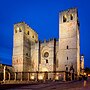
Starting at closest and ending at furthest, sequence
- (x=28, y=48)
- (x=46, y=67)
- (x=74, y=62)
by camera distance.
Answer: (x=74, y=62)
(x=46, y=67)
(x=28, y=48)

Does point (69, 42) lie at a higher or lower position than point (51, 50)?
higher

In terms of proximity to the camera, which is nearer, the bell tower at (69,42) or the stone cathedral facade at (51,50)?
the bell tower at (69,42)

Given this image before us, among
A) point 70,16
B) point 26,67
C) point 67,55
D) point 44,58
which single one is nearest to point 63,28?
point 70,16

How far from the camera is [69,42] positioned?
47469mm

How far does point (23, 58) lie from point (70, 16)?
49.8 feet

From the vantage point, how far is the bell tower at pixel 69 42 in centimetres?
4634

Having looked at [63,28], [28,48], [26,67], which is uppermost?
[63,28]

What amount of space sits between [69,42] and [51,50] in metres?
6.56

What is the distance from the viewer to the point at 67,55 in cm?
4700

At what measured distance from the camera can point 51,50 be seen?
52500 millimetres

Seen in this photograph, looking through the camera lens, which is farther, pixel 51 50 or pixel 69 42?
pixel 51 50

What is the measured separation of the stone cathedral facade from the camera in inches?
1850

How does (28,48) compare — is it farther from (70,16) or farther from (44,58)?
(70,16)

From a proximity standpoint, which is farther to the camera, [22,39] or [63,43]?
[22,39]
